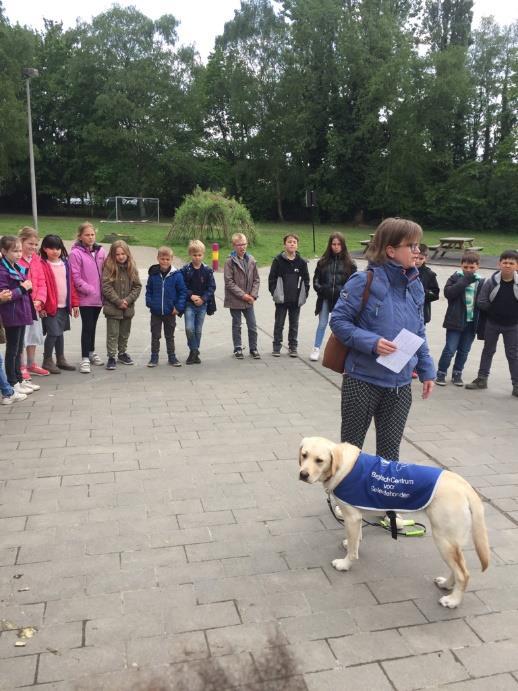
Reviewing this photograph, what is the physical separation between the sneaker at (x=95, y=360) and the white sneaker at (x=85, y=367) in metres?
0.28

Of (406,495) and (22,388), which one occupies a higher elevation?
(406,495)

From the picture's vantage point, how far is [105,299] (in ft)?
25.6

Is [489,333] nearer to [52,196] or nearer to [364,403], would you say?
[364,403]

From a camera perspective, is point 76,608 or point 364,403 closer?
point 76,608

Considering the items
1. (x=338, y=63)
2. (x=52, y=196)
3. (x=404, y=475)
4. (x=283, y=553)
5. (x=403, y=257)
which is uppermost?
(x=338, y=63)

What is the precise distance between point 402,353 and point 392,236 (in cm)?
70

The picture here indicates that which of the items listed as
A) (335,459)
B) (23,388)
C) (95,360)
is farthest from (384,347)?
(95,360)

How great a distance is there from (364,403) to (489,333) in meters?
4.16

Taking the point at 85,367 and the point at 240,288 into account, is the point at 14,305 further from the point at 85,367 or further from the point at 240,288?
the point at 240,288

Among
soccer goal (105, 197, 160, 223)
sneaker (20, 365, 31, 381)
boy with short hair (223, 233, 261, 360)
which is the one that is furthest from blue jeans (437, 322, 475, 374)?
soccer goal (105, 197, 160, 223)

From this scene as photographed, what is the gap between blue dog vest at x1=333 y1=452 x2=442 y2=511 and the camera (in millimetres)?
3064

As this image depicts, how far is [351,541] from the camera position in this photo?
340 cm

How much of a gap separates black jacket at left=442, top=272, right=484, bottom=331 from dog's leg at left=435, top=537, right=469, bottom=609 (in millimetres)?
4693

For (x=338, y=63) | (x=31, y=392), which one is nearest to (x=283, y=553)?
(x=31, y=392)
